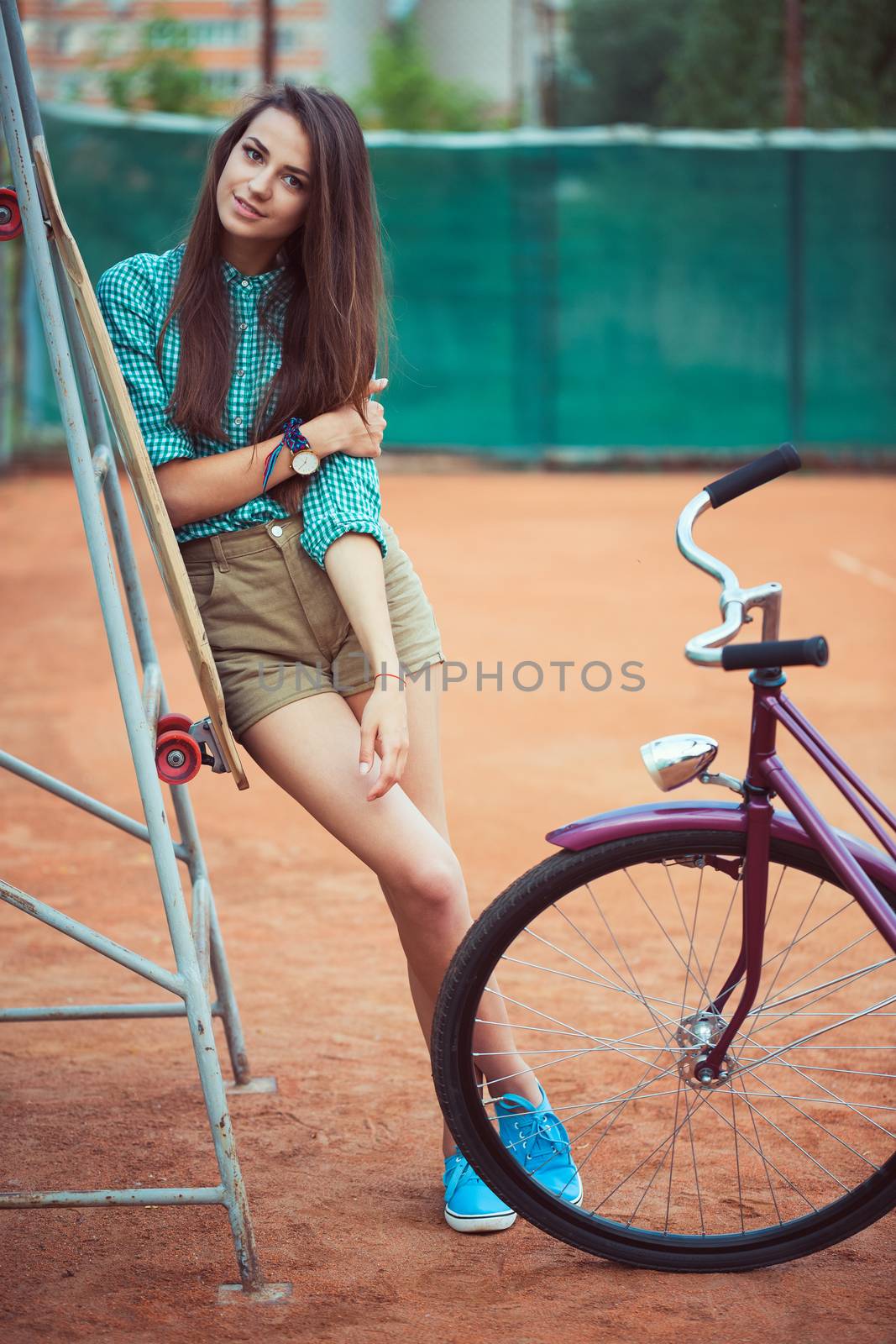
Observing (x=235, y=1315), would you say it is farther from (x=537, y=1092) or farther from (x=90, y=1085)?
(x=90, y=1085)

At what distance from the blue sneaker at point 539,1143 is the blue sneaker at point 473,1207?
0.08m

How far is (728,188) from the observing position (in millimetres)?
12758

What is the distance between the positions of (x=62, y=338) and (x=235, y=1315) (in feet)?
4.95

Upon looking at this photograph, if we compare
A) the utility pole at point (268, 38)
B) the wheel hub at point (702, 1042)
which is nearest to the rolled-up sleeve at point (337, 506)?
the wheel hub at point (702, 1042)

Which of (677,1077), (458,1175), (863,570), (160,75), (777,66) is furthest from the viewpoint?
(160,75)

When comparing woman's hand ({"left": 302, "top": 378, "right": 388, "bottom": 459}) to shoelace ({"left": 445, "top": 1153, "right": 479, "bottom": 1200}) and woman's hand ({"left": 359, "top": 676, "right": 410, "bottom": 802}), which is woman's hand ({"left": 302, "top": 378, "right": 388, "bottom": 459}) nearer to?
woman's hand ({"left": 359, "top": 676, "right": 410, "bottom": 802})

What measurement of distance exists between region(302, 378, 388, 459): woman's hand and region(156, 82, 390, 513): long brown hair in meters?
0.02

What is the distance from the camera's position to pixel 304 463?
90.2 inches

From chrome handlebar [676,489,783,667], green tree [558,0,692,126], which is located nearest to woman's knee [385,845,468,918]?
chrome handlebar [676,489,783,667]

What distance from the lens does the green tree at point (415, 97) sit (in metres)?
32.7

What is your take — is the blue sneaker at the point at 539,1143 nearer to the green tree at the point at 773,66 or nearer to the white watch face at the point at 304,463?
the white watch face at the point at 304,463

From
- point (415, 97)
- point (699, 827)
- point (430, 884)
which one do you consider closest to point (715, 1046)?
point (699, 827)

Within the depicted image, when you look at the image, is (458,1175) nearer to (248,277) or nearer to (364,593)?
(364,593)

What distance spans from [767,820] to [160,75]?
906 inches
